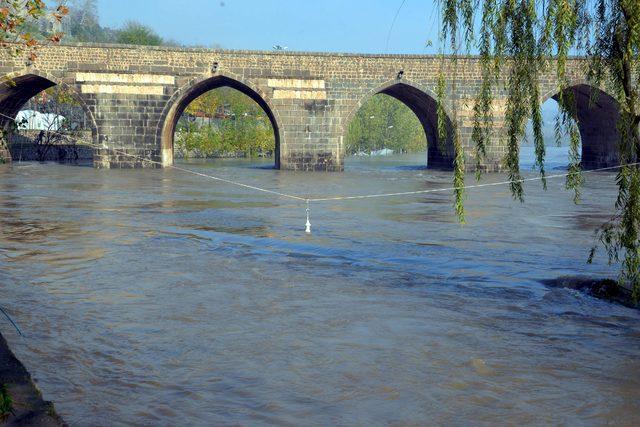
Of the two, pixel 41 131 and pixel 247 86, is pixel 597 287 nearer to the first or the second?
pixel 247 86

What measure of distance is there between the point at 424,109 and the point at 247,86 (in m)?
9.53

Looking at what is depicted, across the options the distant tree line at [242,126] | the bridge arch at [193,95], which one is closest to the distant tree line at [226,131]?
the distant tree line at [242,126]

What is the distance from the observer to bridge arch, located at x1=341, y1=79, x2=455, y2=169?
3369cm

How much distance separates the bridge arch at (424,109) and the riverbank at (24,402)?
26290 mm

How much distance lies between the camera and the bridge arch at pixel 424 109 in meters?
33.7

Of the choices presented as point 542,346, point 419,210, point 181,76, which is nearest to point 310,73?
point 181,76

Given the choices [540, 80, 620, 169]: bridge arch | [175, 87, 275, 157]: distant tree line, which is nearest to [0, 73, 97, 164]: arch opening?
[175, 87, 275, 157]: distant tree line

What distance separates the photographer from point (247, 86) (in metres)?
33.4

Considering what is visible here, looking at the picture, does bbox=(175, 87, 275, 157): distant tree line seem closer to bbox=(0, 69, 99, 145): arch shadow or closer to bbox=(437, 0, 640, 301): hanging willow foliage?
bbox=(0, 69, 99, 145): arch shadow

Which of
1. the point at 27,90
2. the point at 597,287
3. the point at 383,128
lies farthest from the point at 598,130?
the point at 383,128

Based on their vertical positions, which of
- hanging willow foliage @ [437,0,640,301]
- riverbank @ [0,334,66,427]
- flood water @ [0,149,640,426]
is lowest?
flood water @ [0,149,640,426]

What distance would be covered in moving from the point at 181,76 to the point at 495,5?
26.4 m

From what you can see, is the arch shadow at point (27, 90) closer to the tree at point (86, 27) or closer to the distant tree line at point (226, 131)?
the distant tree line at point (226, 131)

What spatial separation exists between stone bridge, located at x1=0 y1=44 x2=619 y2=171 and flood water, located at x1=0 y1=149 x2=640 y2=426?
17.8 m
